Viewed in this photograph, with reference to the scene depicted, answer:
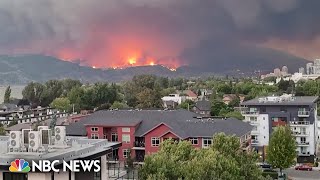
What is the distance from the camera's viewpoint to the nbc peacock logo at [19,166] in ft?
50.0

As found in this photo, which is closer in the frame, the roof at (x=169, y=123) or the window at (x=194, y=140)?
the window at (x=194, y=140)

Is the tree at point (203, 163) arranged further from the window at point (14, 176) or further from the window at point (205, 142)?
the window at point (205, 142)

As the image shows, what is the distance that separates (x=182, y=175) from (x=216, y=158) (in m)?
2.42

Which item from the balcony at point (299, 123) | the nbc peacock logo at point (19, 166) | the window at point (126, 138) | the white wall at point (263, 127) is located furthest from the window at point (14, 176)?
the balcony at point (299, 123)

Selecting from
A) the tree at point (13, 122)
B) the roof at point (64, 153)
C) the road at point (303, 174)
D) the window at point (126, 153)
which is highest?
the roof at point (64, 153)

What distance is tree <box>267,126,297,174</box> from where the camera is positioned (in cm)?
3706

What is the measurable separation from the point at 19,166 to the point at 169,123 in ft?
76.6

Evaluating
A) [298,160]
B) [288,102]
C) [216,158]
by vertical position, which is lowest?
[298,160]

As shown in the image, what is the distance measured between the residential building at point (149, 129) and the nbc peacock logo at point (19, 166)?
71.4 ft

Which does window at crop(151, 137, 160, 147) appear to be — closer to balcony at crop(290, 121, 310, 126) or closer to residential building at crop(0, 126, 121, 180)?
balcony at crop(290, 121, 310, 126)

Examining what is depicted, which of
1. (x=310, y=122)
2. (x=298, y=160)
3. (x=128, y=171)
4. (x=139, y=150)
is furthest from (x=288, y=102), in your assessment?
(x=128, y=171)

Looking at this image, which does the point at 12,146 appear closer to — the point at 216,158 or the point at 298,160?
the point at 216,158

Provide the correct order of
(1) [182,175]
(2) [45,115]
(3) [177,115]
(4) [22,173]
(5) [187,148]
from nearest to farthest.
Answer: (4) [22,173]
(1) [182,175]
(5) [187,148]
(3) [177,115]
(2) [45,115]

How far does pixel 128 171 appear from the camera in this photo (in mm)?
34562
